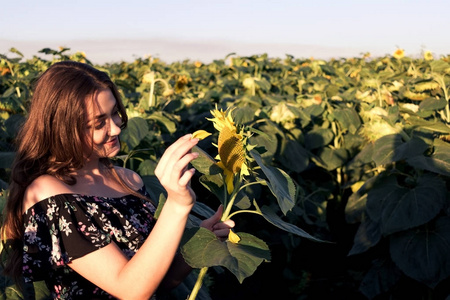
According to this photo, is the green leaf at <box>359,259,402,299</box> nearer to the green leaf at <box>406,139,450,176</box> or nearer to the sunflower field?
the sunflower field

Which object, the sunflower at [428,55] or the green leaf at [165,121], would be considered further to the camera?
the sunflower at [428,55]

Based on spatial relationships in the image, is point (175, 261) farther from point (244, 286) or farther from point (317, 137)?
point (317, 137)

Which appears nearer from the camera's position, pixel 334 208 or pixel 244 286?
pixel 244 286

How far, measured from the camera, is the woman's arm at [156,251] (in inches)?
47.6

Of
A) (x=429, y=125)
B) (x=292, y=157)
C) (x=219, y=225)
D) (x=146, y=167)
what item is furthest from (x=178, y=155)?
(x=292, y=157)

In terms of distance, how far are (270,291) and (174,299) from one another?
203 centimetres

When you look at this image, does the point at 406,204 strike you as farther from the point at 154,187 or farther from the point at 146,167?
the point at 154,187

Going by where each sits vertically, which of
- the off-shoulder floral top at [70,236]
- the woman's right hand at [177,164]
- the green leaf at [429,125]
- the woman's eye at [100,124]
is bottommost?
the green leaf at [429,125]

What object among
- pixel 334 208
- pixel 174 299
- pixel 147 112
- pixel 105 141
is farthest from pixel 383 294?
pixel 105 141

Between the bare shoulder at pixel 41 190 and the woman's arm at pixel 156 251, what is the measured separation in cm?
16

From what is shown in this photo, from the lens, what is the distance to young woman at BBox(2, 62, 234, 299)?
151cm

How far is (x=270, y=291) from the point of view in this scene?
12.8ft

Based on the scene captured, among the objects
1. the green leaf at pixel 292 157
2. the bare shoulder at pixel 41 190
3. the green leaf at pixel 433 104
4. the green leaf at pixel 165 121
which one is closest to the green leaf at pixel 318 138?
the green leaf at pixel 292 157

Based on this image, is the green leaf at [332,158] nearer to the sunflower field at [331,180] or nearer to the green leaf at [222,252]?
the sunflower field at [331,180]
